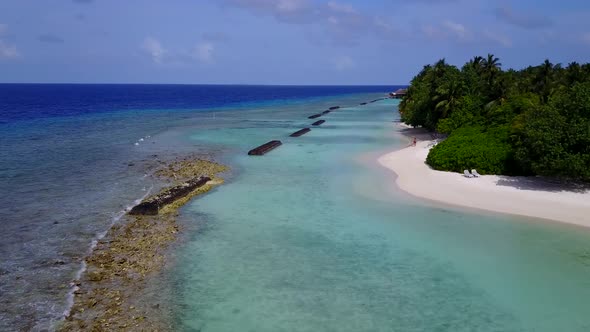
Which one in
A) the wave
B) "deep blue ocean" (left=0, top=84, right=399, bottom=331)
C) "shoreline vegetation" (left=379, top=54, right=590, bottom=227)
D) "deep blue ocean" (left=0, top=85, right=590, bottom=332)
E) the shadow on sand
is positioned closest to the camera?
"deep blue ocean" (left=0, top=85, right=590, bottom=332)

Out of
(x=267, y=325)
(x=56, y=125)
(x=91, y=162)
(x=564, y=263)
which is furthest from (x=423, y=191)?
(x=56, y=125)

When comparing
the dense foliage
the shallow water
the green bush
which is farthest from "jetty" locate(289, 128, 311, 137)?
the shallow water

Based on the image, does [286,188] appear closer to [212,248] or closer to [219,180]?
[219,180]

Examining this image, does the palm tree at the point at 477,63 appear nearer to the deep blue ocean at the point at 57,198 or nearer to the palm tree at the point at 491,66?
the palm tree at the point at 491,66

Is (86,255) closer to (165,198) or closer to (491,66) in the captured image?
(165,198)

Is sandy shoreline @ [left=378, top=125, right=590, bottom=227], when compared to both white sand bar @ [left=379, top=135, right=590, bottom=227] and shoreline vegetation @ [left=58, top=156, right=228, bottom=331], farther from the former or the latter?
shoreline vegetation @ [left=58, top=156, right=228, bottom=331]

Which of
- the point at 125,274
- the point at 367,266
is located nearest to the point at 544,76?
the point at 367,266
